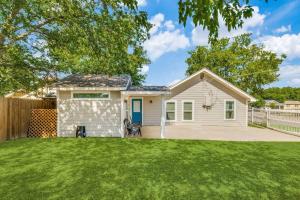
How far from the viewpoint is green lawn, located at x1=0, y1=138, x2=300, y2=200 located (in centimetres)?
447

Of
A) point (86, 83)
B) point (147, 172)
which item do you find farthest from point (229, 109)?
point (147, 172)

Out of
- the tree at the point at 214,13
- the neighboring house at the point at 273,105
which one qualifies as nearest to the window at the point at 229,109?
the tree at the point at 214,13

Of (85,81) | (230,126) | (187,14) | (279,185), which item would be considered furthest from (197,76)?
(187,14)

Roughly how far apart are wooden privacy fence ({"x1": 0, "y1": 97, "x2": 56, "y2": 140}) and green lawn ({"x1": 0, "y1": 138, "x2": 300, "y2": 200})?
146 cm

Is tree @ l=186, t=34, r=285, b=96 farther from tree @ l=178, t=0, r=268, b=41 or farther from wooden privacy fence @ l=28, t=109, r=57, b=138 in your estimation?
tree @ l=178, t=0, r=268, b=41

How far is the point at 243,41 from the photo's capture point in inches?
1341

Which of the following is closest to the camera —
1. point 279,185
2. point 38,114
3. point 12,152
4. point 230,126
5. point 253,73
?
point 279,185

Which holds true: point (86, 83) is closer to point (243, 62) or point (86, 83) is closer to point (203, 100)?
point (203, 100)

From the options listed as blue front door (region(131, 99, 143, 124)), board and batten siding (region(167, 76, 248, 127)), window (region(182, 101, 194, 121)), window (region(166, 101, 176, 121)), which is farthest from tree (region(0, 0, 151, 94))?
window (region(182, 101, 194, 121))

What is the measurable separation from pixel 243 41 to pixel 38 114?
32878 millimetres

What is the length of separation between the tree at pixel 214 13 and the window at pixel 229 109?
1577 centimetres

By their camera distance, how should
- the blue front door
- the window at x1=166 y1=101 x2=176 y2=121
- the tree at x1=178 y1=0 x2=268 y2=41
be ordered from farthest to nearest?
the blue front door
the window at x1=166 y1=101 x2=176 y2=121
the tree at x1=178 y1=0 x2=268 y2=41

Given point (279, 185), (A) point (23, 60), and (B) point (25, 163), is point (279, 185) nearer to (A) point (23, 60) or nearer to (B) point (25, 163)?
(B) point (25, 163)

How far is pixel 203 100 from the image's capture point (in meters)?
17.5
